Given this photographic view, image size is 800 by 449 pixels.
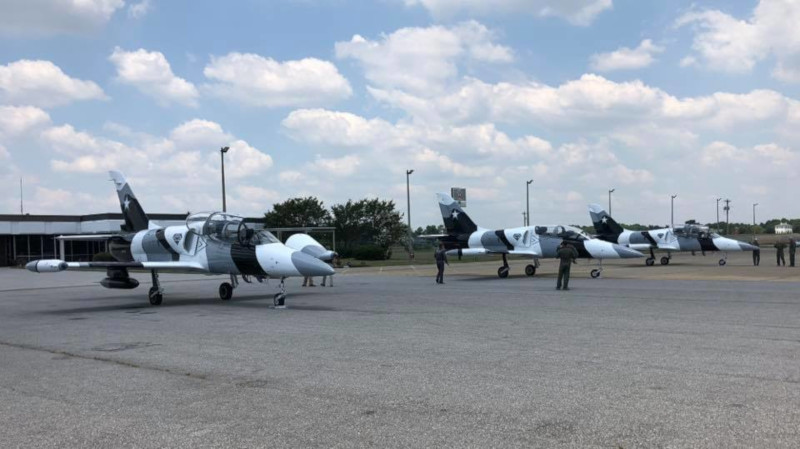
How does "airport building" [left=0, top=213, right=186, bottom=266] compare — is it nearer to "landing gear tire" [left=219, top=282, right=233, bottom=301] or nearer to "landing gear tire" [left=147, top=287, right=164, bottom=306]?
"landing gear tire" [left=219, top=282, right=233, bottom=301]

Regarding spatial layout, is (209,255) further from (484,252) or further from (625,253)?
(625,253)

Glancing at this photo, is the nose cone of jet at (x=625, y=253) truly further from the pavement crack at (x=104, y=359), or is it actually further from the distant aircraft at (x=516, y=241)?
the pavement crack at (x=104, y=359)

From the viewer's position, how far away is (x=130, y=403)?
6.23 meters

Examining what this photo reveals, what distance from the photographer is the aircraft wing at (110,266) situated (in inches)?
617

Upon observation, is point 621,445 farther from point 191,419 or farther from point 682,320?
point 682,320

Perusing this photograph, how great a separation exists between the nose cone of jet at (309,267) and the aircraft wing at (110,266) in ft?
10.9

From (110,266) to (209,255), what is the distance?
8.25 ft

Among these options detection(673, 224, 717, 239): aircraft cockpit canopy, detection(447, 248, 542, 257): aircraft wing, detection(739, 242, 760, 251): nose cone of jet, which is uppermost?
detection(673, 224, 717, 239): aircraft cockpit canopy

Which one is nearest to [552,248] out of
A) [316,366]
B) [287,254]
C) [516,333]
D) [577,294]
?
[577,294]

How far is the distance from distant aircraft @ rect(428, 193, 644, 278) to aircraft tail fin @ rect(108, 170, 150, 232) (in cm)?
1382

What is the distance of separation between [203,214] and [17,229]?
44.7m

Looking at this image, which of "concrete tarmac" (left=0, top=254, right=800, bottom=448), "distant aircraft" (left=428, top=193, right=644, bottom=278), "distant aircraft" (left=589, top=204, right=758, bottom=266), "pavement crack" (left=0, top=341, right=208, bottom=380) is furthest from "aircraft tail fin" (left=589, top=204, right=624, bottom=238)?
"pavement crack" (left=0, top=341, right=208, bottom=380)

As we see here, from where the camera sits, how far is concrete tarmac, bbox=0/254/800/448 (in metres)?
5.03

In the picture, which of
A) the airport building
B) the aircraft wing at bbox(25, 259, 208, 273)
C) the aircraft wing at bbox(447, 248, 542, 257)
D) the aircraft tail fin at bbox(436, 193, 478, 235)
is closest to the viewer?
the aircraft wing at bbox(25, 259, 208, 273)
